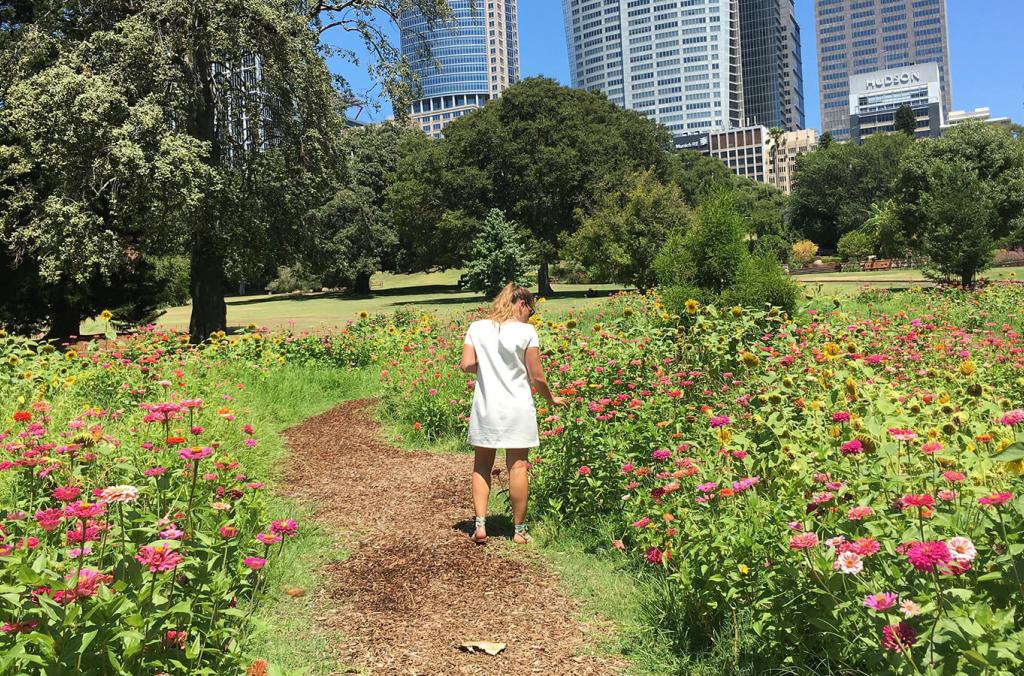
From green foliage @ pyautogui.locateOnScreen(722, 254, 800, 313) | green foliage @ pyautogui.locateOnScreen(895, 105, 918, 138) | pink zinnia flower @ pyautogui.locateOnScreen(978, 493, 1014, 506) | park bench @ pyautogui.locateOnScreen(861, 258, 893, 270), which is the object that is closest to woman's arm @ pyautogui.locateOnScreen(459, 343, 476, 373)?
pink zinnia flower @ pyautogui.locateOnScreen(978, 493, 1014, 506)

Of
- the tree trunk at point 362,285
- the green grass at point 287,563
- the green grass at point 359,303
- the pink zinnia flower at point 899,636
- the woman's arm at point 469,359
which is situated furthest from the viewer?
the tree trunk at point 362,285

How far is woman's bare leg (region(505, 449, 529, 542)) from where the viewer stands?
461cm

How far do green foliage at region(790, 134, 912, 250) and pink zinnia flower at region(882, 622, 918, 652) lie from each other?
80.8 meters

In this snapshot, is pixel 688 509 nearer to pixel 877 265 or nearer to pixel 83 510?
pixel 83 510

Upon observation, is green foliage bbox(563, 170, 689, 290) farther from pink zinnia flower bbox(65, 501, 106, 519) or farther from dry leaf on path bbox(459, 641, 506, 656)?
pink zinnia flower bbox(65, 501, 106, 519)

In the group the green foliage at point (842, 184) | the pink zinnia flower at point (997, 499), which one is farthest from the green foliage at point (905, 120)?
the pink zinnia flower at point (997, 499)

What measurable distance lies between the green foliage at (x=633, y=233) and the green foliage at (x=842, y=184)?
51806 mm

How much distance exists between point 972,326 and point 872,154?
74.6m

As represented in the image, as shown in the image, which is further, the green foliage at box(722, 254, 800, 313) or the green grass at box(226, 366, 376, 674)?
the green foliage at box(722, 254, 800, 313)

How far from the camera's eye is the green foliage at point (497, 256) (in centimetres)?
3397

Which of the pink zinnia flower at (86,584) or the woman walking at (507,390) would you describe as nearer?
the pink zinnia flower at (86,584)

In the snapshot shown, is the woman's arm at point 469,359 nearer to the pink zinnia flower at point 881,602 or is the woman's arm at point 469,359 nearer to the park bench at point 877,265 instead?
the pink zinnia flower at point 881,602

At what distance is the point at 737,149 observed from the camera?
622 feet

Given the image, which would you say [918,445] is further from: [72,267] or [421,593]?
[72,267]
